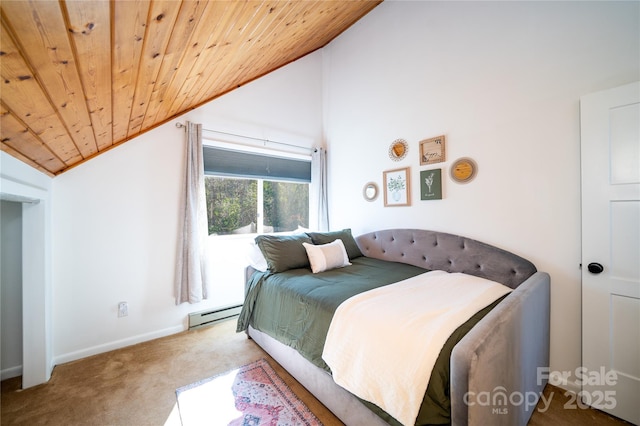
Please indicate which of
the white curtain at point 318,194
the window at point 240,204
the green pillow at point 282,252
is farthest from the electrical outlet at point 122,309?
the white curtain at point 318,194

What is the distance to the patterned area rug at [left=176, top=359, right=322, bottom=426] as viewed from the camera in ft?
4.84

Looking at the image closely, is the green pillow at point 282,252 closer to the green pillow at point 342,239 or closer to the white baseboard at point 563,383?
the green pillow at point 342,239

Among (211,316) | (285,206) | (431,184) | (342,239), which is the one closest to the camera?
(431,184)

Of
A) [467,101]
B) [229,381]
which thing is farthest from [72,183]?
[467,101]

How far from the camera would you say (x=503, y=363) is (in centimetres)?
105

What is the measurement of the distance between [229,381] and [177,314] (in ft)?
3.75

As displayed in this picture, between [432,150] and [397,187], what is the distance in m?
0.53

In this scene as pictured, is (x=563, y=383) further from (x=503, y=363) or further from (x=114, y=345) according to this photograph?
(x=114, y=345)

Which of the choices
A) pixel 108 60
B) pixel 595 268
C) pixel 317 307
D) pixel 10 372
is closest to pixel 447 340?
pixel 317 307

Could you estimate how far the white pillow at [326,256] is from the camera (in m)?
2.34

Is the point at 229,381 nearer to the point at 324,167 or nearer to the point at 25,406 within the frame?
the point at 25,406

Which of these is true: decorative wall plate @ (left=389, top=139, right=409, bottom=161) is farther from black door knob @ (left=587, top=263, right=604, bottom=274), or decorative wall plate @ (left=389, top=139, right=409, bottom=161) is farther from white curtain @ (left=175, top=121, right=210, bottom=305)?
white curtain @ (left=175, top=121, right=210, bottom=305)

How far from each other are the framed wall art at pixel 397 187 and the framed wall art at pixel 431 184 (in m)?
0.17

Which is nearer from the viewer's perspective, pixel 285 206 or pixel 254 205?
pixel 254 205
